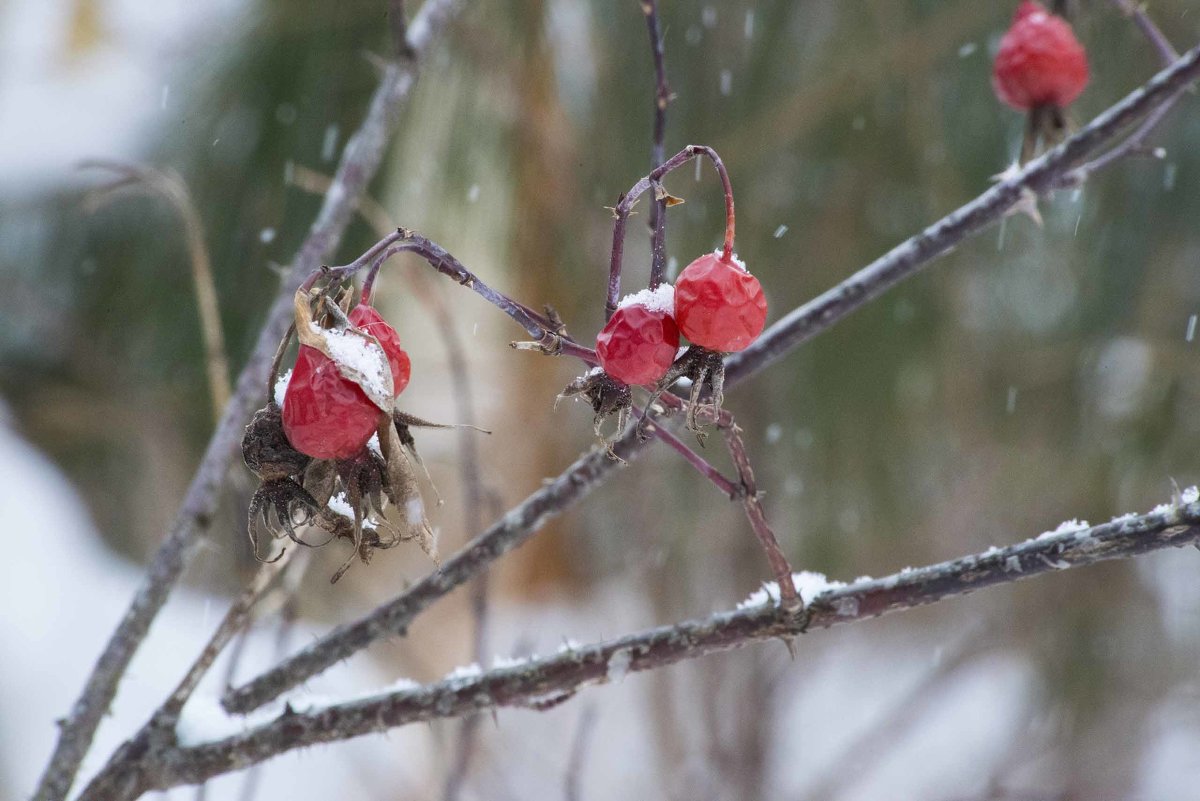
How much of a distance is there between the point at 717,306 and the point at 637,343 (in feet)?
0.07

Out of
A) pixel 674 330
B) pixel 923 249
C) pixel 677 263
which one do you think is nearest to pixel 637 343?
pixel 674 330

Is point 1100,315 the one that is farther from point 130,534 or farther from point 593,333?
point 130,534

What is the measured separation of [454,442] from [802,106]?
2.86ft

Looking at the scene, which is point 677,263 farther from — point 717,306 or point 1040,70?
point 717,306

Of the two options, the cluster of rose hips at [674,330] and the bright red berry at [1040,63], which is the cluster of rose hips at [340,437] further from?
the bright red berry at [1040,63]

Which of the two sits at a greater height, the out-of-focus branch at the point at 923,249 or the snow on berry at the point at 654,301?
the out-of-focus branch at the point at 923,249

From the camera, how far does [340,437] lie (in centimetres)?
22

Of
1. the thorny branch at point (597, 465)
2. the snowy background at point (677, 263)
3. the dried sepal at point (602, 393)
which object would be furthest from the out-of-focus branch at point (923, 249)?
the snowy background at point (677, 263)

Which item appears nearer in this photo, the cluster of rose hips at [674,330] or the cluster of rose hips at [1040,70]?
the cluster of rose hips at [674,330]

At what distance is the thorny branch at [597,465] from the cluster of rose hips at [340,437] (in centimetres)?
9

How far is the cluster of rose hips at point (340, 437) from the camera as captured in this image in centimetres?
22

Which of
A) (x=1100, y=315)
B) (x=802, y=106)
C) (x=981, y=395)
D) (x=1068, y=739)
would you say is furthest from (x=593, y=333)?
(x=1068, y=739)

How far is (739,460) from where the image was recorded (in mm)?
240

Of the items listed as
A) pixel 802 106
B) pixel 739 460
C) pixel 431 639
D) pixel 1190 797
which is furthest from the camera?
pixel 431 639
